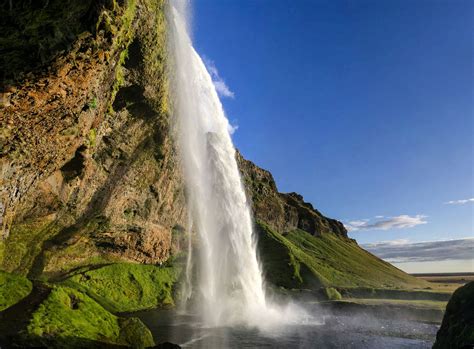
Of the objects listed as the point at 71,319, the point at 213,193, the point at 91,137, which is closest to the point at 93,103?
the point at 91,137

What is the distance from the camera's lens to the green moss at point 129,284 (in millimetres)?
43406

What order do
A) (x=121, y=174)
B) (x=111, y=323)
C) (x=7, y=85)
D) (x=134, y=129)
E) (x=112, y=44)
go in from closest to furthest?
(x=7, y=85) → (x=111, y=323) → (x=112, y=44) → (x=134, y=129) → (x=121, y=174)

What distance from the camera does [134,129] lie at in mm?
42750

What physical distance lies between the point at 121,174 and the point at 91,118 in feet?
70.9

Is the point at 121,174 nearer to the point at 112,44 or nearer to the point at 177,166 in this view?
the point at 177,166

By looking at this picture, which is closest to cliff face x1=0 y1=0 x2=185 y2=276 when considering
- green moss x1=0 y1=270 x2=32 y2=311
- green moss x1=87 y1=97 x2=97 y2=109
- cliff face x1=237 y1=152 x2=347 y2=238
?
green moss x1=87 y1=97 x2=97 y2=109

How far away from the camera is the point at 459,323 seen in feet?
46.8

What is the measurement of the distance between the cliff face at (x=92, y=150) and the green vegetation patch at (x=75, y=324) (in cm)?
707

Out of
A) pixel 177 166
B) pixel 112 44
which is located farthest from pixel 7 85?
pixel 177 166

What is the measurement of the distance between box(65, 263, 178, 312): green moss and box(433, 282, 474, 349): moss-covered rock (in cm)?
3491

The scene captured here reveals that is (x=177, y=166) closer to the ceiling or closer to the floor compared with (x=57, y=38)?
closer to the ceiling

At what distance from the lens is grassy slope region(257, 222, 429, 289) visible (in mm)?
84188

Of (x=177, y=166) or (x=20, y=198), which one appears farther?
(x=177, y=166)

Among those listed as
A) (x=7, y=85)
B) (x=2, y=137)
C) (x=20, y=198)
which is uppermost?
(x=7, y=85)
